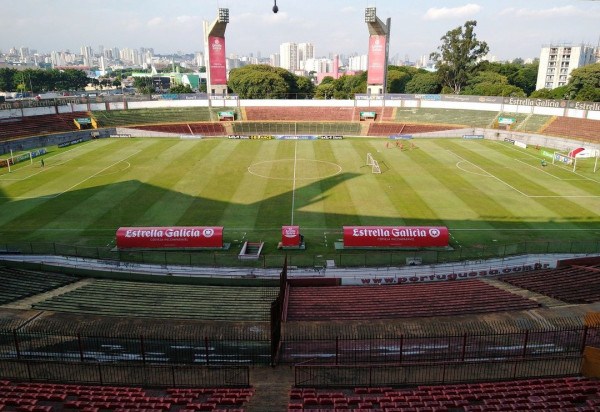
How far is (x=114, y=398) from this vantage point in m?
13.8

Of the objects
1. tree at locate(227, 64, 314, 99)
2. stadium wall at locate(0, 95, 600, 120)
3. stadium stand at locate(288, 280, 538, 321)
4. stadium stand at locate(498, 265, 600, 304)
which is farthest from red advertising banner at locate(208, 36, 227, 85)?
stadium stand at locate(498, 265, 600, 304)

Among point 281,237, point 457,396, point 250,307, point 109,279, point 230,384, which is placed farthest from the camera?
point 281,237

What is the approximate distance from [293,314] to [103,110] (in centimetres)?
8516

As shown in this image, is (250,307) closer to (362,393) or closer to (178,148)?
(362,393)

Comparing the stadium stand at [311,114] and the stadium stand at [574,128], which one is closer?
the stadium stand at [574,128]

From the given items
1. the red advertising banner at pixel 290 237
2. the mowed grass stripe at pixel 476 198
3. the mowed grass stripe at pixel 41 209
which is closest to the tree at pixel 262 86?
the mowed grass stripe at pixel 476 198

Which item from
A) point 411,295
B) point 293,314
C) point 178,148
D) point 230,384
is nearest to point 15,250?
point 293,314

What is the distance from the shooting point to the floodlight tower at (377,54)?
322 ft

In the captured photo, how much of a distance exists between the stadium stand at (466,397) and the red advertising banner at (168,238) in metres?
20.2

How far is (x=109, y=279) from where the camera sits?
2875 centimetres

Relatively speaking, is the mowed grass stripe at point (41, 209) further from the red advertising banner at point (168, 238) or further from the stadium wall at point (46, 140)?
the stadium wall at point (46, 140)

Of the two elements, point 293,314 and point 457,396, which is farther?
point 293,314

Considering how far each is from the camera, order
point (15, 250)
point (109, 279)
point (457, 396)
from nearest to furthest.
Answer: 1. point (457, 396)
2. point (109, 279)
3. point (15, 250)

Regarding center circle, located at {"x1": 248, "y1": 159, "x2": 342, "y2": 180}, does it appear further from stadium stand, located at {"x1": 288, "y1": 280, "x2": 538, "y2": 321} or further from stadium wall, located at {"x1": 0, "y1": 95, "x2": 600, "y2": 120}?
stadium wall, located at {"x1": 0, "y1": 95, "x2": 600, "y2": 120}
